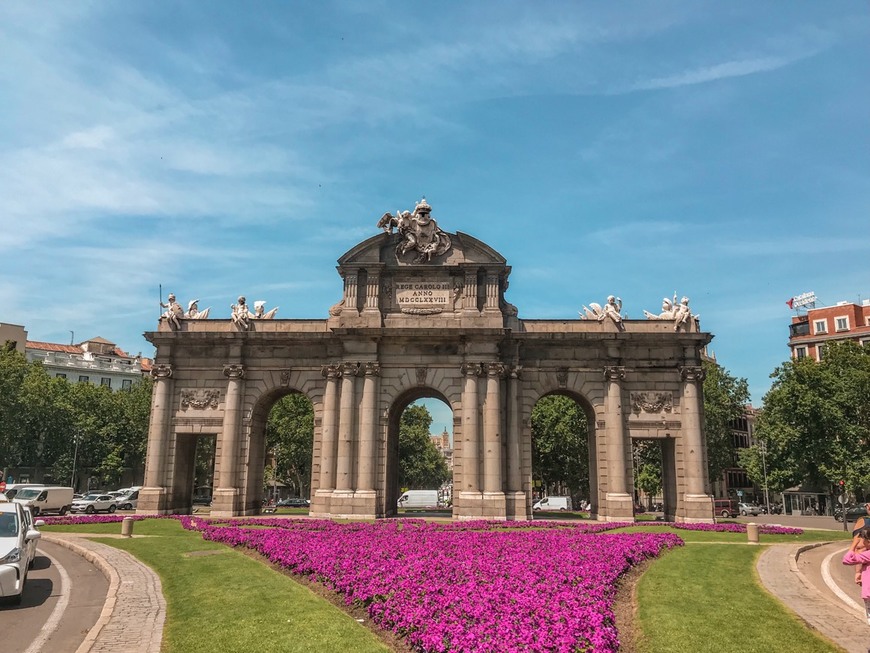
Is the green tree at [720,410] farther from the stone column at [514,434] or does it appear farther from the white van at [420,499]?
the stone column at [514,434]

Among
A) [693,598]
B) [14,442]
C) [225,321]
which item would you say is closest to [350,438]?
[225,321]


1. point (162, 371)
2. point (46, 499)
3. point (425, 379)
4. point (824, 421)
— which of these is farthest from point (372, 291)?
point (824, 421)

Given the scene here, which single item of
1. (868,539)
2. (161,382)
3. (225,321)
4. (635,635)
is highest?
(225,321)

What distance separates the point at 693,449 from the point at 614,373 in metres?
6.62

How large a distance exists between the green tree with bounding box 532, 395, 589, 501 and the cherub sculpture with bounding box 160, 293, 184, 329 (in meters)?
42.1

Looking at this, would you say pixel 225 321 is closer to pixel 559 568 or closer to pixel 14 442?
pixel 559 568

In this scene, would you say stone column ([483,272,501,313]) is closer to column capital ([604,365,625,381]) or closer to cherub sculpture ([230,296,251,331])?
column capital ([604,365,625,381])

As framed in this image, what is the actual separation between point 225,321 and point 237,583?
27918 millimetres

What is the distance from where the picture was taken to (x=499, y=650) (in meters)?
11.0

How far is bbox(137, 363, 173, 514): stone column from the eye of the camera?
40281 millimetres

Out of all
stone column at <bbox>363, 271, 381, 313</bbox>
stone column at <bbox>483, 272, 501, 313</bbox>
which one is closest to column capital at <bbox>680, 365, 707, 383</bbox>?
stone column at <bbox>483, 272, 501, 313</bbox>

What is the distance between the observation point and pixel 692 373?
4034 centimetres

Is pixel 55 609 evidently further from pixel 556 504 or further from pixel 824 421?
pixel 556 504

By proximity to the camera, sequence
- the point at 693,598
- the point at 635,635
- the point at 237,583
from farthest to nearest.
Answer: the point at 237,583, the point at 693,598, the point at 635,635
